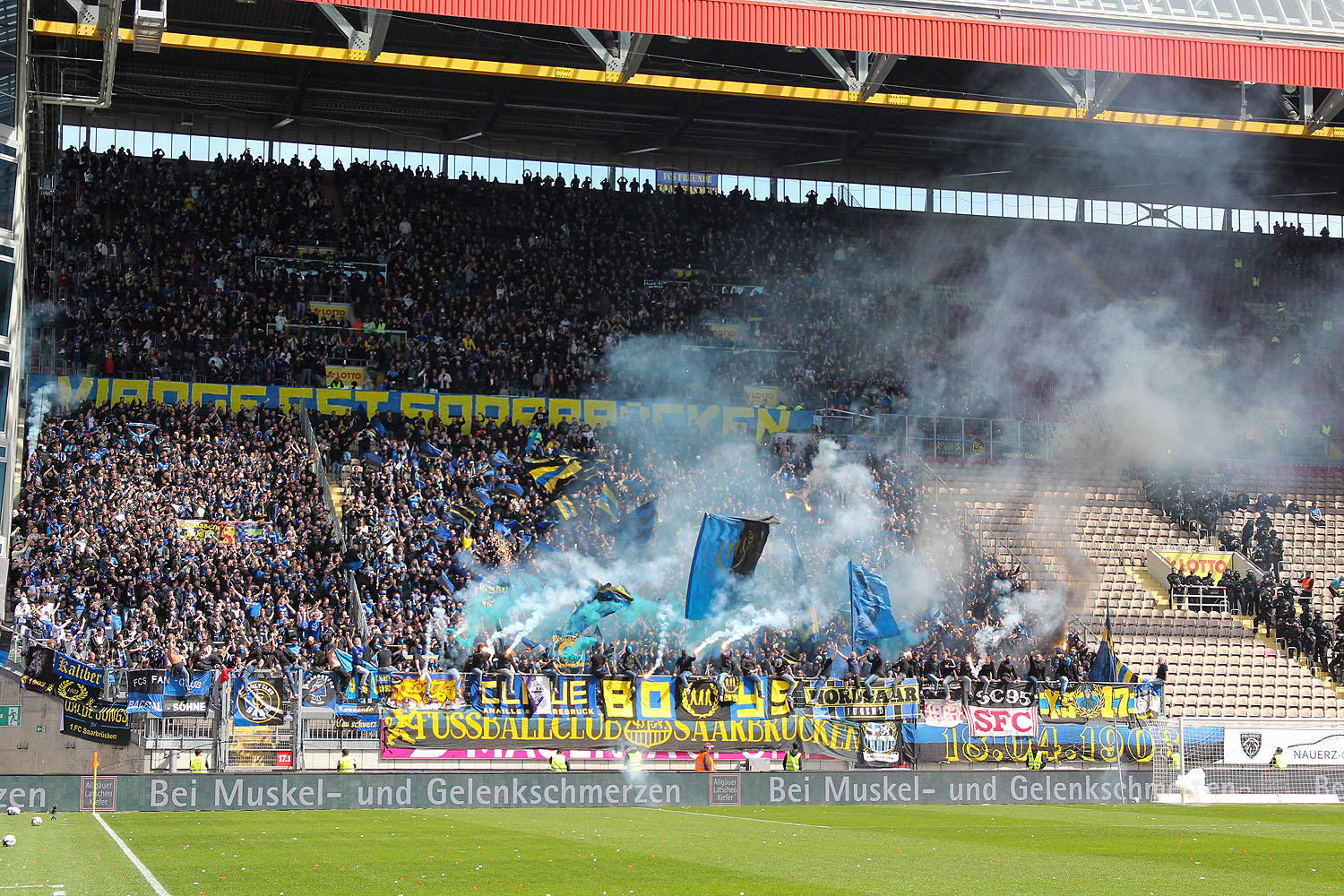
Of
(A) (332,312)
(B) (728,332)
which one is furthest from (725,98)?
(A) (332,312)

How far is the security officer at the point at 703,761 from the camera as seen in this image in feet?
80.9

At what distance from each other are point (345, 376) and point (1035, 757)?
698 inches

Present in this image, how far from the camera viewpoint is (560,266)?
38.7 meters

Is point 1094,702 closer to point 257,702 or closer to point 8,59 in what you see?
point 257,702

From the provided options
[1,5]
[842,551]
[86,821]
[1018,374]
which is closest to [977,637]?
[842,551]

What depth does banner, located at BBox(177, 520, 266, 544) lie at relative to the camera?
27656 mm

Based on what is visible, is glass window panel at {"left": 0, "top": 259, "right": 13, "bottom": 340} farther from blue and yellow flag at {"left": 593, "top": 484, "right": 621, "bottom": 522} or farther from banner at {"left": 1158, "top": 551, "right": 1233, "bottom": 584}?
banner at {"left": 1158, "top": 551, "right": 1233, "bottom": 584}

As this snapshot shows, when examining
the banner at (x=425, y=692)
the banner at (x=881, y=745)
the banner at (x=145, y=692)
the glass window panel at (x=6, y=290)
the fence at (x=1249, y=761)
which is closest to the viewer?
the banner at (x=145, y=692)

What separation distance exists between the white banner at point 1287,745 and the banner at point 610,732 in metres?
6.28

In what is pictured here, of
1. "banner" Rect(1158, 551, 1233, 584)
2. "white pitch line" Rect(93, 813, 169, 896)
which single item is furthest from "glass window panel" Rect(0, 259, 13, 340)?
"banner" Rect(1158, 551, 1233, 584)

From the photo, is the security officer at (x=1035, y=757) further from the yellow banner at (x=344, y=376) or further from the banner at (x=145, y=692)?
the yellow banner at (x=344, y=376)

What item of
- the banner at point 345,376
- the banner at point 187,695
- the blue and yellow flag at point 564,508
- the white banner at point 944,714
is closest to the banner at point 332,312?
the banner at point 345,376

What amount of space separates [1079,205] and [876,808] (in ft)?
90.8

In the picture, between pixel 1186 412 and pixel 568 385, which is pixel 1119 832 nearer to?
pixel 568 385
